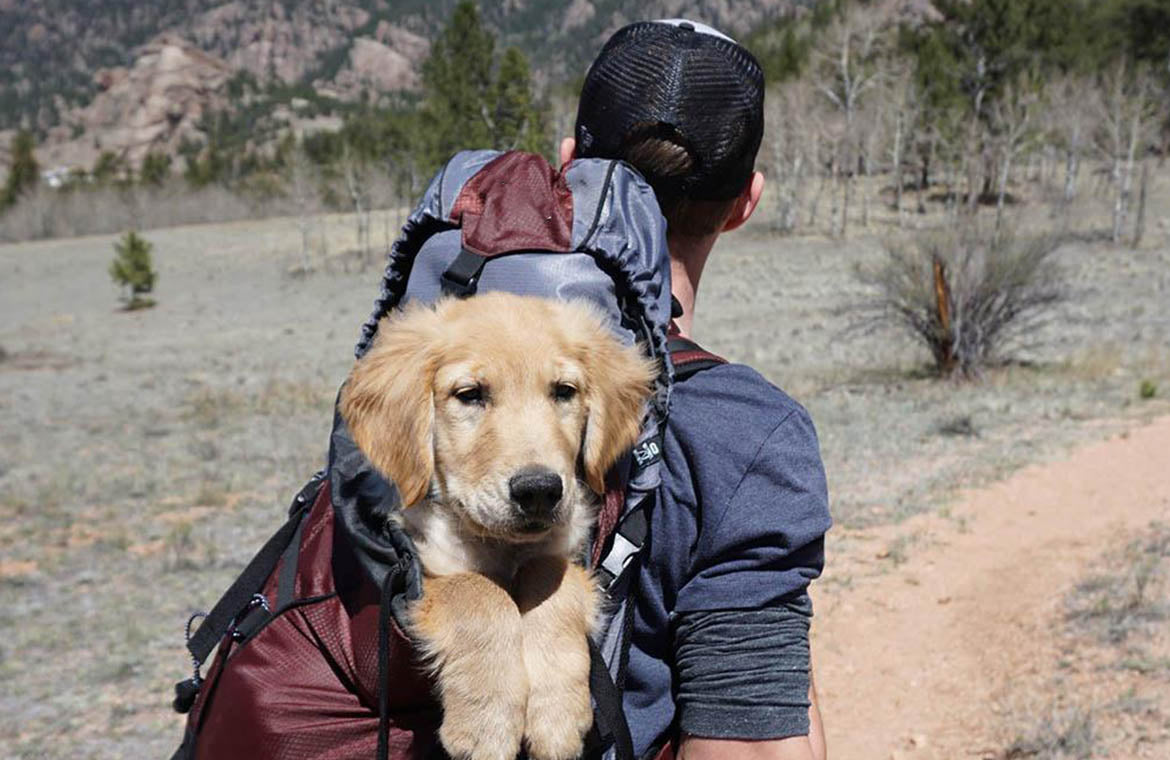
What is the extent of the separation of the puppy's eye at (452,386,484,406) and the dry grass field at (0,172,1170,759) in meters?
4.69

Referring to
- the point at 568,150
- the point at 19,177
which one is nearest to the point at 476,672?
the point at 568,150

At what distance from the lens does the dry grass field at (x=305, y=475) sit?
6.88 meters

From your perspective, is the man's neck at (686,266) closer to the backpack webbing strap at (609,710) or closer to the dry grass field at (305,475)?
the backpack webbing strap at (609,710)

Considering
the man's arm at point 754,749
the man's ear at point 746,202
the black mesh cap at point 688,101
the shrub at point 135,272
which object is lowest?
the shrub at point 135,272

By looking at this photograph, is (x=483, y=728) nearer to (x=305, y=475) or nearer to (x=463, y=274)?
(x=463, y=274)

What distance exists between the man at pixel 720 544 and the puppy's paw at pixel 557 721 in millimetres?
136

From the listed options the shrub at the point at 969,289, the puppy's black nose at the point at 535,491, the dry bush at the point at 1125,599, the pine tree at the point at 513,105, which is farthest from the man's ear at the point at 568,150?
the pine tree at the point at 513,105

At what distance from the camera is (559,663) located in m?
1.98

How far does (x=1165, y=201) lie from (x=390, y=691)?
5942 cm

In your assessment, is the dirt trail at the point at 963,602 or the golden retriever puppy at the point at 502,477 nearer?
the golden retriever puppy at the point at 502,477

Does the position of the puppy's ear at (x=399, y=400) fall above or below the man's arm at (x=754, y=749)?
above

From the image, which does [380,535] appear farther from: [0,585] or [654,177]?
[0,585]

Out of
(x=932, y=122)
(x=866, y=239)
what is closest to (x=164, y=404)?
(x=866, y=239)

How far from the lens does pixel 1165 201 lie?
52.6 meters
